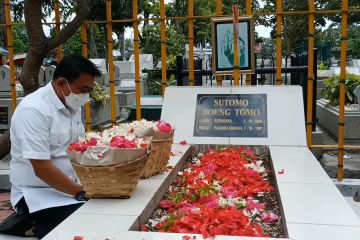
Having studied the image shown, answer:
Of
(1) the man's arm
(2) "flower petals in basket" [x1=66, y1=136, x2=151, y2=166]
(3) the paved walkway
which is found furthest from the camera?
(3) the paved walkway

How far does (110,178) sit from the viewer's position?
2.34 metres

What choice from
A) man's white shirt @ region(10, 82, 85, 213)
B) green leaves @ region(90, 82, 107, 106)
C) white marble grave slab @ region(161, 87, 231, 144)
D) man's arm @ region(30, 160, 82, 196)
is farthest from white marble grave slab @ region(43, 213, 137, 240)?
green leaves @ region(90, 82, 107, 106)

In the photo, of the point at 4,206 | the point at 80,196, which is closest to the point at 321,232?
the point at 80,196

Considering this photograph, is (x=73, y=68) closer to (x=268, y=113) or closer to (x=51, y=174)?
(x=51, y=174)

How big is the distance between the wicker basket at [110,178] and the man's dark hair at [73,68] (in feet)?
1.89

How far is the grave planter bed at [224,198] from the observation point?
2.19 metres

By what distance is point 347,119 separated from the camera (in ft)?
19.5

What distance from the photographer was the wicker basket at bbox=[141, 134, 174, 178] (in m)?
2.88

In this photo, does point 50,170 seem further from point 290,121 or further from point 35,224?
point 290,121

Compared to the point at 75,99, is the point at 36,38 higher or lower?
higher

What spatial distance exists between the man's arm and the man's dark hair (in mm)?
523

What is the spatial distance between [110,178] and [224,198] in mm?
755

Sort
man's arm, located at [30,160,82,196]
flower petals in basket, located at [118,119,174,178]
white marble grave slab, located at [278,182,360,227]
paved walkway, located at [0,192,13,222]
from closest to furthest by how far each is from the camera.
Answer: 1. white marble grave slab, located at [278,182,360,227]
2. man's arm, located at [30,160,82,196]
3. flower petals in basket, located at [118,119,174,178]
4. paved walkway, located at [0,192,13,222]

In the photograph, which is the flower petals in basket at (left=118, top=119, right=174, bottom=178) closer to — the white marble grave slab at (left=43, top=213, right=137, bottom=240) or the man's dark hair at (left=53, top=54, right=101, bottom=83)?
the man's dark hair at (left=53, top=54, right=101, bottom=83)
